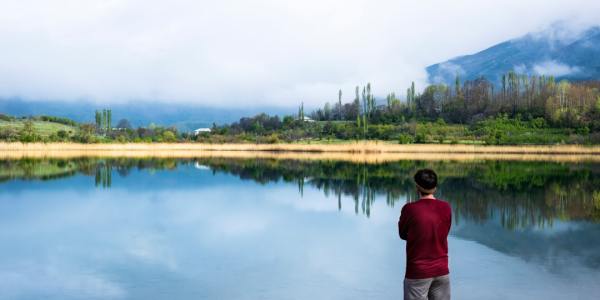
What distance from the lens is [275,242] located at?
41.9ft

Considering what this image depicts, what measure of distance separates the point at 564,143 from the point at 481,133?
12.1 metres

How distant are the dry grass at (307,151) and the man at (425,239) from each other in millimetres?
48178

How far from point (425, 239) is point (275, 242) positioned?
24.5 feet

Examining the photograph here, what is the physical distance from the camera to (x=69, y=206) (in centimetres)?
1902

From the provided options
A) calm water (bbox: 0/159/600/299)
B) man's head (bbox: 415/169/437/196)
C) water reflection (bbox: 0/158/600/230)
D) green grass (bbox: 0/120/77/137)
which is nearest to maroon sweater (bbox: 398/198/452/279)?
man's head (bbox: 415/169/437/196)

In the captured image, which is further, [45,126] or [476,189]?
[45,126]

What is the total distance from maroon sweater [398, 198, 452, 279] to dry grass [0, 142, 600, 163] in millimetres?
48226

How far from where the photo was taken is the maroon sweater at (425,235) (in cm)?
555

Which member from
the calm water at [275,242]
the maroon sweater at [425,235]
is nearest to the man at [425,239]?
the maroon sweater at [425,235]

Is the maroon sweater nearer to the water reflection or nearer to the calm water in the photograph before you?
the calm water

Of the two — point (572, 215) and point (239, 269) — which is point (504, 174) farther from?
point (239, 269)

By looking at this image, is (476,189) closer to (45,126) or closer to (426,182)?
(426,182)

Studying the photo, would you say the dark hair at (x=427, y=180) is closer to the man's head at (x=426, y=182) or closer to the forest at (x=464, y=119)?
the man's head at (x=426, y=182)

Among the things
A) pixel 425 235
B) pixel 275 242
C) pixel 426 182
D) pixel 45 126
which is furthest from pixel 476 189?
pixel 45 126
